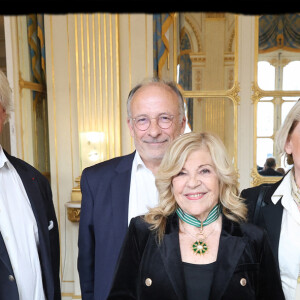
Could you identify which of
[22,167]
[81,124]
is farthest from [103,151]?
[22,167]

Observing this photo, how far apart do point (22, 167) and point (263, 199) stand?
134 centimetres

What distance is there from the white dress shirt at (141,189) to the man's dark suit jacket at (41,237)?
0.51m

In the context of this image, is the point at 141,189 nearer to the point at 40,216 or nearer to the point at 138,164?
the point at 138,164

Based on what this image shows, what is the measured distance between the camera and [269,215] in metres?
1.68

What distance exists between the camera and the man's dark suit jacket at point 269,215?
163 centimetres

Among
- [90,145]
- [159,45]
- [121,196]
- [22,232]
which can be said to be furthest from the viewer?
[159,45]

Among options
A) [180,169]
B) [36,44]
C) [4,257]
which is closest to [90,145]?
[36,44]

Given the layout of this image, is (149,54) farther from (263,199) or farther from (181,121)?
(263,199)

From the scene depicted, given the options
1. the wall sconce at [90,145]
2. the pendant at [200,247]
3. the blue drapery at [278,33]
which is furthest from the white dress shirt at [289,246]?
the blue drapery at [278,33]

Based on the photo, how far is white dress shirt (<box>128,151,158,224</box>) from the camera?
6.16ft

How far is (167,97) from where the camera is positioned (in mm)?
1845

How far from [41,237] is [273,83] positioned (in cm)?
352

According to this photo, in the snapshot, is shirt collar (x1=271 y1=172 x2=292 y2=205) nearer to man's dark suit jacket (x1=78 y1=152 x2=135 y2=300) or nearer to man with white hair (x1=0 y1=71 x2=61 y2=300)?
man's dark suit jacket (x1=78 y1=152 x2=135 y2=300)

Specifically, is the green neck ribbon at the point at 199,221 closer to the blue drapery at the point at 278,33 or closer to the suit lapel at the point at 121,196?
the suit lapel at the point at 121,196
